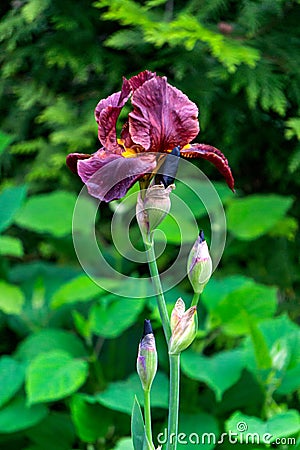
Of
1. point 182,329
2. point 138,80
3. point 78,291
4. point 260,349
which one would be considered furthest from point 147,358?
point 78,291

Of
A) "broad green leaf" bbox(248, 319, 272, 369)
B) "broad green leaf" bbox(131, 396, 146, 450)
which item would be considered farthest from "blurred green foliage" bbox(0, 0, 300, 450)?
"broad green leaf" bbox(131, 396, 146, 450)

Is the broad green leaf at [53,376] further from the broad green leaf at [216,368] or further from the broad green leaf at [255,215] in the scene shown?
the broad green leaf at [255,215]

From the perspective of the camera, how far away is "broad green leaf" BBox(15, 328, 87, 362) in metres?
1.52

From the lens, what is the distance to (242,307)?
1453mm

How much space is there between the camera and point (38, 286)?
63.4 inches

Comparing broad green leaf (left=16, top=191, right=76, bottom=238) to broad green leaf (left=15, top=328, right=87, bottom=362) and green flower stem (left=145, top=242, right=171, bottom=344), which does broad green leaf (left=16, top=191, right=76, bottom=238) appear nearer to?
broad green leaf (left=15, top=328, right=87, bottom=362)

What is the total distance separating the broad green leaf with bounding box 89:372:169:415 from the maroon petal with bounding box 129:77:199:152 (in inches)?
30.9

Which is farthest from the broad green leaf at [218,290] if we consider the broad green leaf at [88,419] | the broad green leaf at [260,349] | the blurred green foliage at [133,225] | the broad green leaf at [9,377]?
the broad green leaf at [9,377]

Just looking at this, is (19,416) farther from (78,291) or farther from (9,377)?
(78,291)

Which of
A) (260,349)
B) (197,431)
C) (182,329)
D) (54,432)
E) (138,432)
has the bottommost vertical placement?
(54,432)

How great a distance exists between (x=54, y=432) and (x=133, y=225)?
664mm

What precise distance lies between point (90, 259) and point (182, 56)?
0.58 meters

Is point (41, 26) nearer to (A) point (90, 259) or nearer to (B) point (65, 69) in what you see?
(B) point (65, 69)

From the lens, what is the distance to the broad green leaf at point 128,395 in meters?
1.32
